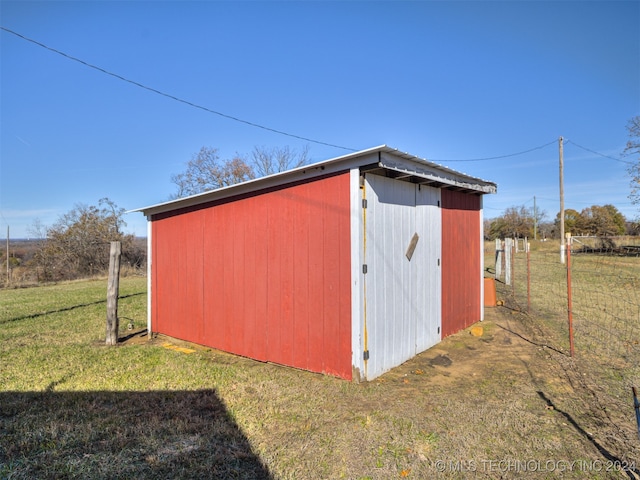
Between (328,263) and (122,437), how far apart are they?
248cm

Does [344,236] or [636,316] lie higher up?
[344,236]

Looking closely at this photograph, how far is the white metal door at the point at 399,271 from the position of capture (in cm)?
406

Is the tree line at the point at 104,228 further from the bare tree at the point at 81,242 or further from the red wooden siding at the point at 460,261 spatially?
the red wooden siding at the point at 460,261

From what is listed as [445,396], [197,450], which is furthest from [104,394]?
[445,396]

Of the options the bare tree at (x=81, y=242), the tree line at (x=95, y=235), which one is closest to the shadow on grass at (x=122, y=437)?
the tree line at (x=95, y=235)

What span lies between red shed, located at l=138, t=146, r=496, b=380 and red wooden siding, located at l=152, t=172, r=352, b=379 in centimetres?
2

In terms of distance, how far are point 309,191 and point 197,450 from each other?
2.82 m

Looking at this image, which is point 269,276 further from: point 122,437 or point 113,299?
point 113,299

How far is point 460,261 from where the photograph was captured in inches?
246

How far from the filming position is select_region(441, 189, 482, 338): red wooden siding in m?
5.80

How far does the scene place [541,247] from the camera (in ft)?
94.0

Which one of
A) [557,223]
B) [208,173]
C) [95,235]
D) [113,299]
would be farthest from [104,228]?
[557,223]

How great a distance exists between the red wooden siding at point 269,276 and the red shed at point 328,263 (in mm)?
16

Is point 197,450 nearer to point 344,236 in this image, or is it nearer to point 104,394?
point 104,394
